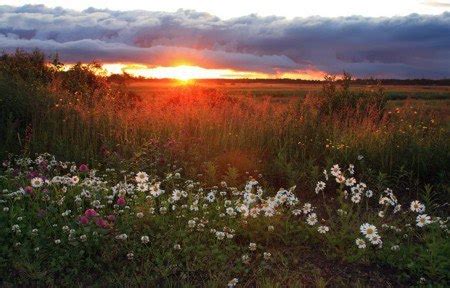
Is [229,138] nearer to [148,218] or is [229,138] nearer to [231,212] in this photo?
[231,212]

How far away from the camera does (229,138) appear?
9.94 meters

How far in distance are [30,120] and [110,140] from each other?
205cm

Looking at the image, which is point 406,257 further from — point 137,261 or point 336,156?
point 336,156

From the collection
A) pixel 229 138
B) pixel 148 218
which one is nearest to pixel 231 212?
pixel 148 218

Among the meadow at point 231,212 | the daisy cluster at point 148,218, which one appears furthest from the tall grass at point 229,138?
the daisy cluster at point 148,218

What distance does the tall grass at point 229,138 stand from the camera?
8.20 meters

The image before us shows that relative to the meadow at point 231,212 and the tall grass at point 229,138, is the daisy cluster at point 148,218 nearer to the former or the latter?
the meadow at point 231,212

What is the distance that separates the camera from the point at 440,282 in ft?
16.0

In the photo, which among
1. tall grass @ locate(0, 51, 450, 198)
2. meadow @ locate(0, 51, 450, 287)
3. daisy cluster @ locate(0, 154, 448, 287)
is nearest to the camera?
meadow @ locate(0, 51, 450, 287)

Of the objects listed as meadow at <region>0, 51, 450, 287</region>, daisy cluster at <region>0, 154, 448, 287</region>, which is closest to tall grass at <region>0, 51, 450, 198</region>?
meadow at <region>0, 51, 450, 287</region>

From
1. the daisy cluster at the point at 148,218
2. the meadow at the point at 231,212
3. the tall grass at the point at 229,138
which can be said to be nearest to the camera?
the meadow at the point at 231,212

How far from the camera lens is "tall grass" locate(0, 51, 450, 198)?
26.9ft

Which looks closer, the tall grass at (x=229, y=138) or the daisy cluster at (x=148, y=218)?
the daisy cluster at (x=148, y=218)

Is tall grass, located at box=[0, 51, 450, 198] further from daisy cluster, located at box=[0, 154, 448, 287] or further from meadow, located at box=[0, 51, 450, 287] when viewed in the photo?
daisy cluster, located at box=[0, 154, 448, 287]
